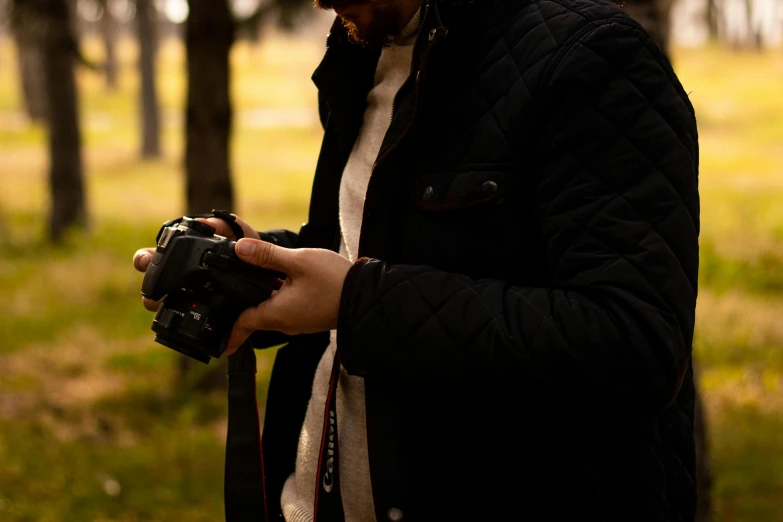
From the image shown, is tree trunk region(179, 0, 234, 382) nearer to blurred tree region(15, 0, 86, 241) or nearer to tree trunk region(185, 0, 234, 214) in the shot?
tree trunk region(185, 0, 234, 214)

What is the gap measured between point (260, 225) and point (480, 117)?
13832 mm

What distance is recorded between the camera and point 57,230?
45.0 ft

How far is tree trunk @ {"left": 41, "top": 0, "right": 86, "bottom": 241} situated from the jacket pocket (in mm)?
12969

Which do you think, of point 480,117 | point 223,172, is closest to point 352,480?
point 480,117

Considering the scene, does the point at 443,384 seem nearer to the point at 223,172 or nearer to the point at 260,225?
the point at 223,172

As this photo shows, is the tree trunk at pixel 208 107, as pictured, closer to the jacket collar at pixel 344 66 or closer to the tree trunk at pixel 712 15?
the jacket collar at pixel 344 66

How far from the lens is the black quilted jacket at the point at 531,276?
1.46m

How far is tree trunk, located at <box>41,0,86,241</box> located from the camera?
13.6 meters

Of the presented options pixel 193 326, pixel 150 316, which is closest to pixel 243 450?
pixel 193 326

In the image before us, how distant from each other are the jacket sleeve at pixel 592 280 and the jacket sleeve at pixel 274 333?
683mm

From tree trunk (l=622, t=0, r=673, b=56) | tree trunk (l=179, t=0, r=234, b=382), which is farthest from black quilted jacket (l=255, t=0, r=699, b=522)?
tree trunk (l=179, t=0, r=234, b=382)

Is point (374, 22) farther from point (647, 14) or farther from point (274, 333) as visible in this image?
point (647, 14)

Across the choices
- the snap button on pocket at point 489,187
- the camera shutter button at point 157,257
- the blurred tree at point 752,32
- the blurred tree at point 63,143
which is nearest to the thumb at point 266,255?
the camera shutter button at point 157,257

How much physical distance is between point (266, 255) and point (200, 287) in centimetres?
19
